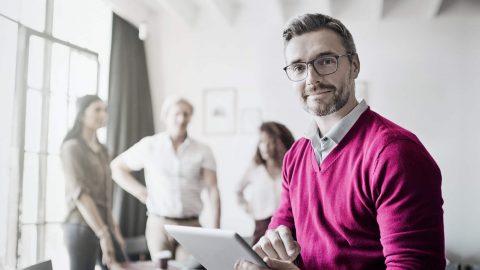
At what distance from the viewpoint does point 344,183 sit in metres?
1.24

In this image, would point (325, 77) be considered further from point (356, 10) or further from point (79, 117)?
point (79, 117)

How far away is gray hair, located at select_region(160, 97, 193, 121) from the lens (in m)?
2.27

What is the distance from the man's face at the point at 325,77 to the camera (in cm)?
137

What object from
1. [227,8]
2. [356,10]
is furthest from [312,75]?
[227,8]

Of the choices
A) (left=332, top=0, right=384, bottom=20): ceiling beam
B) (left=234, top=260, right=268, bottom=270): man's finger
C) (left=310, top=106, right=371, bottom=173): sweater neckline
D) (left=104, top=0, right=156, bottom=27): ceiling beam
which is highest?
(left=104, top=0, right=156, bottom=27): ceiling beam

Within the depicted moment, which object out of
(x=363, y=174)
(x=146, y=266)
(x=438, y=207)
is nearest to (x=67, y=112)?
(x=146, y=266)

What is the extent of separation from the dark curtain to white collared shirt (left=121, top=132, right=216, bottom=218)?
5 centimetres

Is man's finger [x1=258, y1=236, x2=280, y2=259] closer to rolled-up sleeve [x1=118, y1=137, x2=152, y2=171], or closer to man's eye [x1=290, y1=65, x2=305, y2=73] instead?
man's eye [x1=290, y1=65, x2=305, y2=73]

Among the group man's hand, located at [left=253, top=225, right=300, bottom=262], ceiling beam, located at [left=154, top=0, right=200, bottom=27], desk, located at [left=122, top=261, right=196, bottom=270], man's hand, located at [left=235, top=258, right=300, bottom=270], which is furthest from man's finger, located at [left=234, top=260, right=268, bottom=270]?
ceiling beam, located at [left=154, top=0, right=200, bottom=27]

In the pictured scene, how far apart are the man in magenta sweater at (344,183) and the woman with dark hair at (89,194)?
105cm

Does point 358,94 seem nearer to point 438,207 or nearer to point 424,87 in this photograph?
point 424,87

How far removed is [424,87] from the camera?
186 centimetres

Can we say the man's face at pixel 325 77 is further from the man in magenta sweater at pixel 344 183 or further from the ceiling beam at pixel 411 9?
the ceiling beam at pixel 411 9

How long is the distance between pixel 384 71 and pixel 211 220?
1.05 meters
